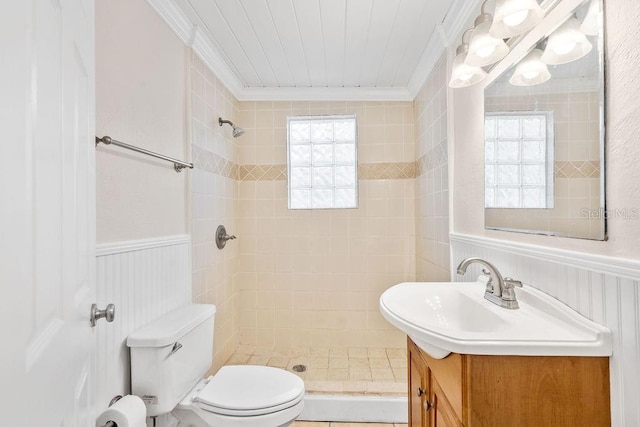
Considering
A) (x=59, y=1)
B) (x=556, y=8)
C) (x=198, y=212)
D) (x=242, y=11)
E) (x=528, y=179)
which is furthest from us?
(x=198, y=212)

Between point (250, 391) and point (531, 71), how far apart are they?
166 cm

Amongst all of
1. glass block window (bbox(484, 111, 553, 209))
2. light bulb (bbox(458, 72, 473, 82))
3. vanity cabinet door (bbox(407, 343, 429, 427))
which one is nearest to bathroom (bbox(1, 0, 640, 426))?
glass block window (bbox(484, 111, 553, 209))

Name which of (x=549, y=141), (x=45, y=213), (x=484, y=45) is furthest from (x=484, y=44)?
(x=45, y=213)

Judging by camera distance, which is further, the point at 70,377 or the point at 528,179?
the point at 528,179

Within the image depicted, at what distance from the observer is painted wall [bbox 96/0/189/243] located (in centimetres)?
120

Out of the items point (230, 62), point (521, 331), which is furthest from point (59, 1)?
point (230, 62)

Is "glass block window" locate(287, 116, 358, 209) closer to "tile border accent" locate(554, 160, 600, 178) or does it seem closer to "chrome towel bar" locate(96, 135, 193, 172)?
"chrome towel bar" locate(96, 135, 193, 172)

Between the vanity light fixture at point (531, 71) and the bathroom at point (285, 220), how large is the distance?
26 centimetres

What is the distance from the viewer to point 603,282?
81 cm

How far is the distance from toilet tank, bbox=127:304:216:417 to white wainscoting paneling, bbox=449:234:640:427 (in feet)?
4.51

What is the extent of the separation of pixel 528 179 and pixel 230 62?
1.97 meters

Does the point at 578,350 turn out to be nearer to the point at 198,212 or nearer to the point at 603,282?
the point at 603,282

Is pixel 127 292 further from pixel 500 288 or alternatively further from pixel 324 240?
pixel 324 240

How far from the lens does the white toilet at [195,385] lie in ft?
4.20
